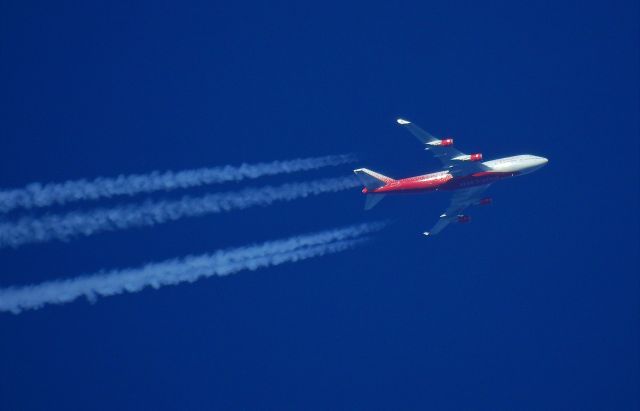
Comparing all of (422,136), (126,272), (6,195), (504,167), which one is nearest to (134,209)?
(126,272)

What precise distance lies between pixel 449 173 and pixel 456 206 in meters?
5.34

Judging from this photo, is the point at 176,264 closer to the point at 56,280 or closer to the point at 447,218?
the point at 56,280

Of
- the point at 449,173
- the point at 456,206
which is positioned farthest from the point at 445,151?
the point at 456,206

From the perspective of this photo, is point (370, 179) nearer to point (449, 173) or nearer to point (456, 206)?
point (449, 173)

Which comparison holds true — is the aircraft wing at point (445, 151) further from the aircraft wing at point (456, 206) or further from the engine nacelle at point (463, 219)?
the engine nacelle at point (463, 219)

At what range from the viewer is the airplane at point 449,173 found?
68.8m

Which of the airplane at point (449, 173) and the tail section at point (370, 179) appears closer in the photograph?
the airplane at point (449, 173)

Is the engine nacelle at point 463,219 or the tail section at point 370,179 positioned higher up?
the tail section at point 370,179

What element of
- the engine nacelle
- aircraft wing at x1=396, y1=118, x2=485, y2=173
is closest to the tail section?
aircraft wing at x1=396, y1=118, x2=485, y2=173

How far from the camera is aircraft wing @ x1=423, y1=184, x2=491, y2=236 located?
74.4 m

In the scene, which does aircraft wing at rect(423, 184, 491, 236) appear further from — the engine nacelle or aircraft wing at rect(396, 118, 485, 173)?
aircraft wing at rect(396, 118, 485, 173)

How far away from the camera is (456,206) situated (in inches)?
2950

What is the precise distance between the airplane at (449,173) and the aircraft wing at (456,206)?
1.67 ft

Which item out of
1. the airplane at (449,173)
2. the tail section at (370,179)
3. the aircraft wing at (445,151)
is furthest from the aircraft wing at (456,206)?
the tail section at (370,179)
